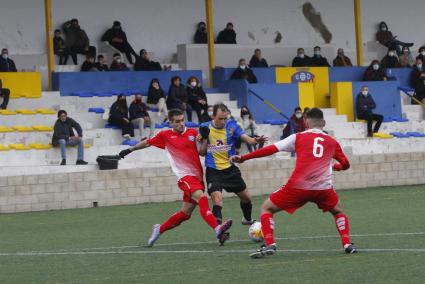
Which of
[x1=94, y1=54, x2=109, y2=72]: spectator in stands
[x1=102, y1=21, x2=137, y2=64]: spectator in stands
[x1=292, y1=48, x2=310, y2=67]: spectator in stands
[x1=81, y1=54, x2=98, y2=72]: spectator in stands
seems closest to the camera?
[x1=81, y1=54, x2=98, y2=72]: spectator in stands

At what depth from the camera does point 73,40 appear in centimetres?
3056

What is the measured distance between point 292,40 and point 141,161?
445 inches

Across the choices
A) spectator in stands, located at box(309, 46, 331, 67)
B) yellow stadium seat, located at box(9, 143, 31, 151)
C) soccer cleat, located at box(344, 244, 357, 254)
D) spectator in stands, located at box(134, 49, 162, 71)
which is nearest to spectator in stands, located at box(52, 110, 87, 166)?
yellow stadium seat, located at box(9, 143, 31, 151)

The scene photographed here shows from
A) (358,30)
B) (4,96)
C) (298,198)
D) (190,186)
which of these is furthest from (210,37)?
(298,198)

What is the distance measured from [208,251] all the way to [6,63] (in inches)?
685

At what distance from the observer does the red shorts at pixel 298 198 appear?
36.2 feet

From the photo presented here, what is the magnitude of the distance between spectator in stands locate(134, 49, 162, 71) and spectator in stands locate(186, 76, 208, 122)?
2.33m

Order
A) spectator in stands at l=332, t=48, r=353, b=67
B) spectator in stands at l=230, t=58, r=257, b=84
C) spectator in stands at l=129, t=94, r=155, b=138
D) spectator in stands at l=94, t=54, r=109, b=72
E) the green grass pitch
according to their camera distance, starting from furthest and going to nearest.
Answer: spectator in stands at l=332, t=48, r=353, b=67, spectator in stands at l=230, t=58, r=257, b=84, spectator in stands at l=94, t=54, r=109, b=72, spectator in stands at l=129, t=94, r=155, b=138, the green grass pitch

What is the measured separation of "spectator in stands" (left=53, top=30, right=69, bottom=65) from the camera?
30000 millimetres

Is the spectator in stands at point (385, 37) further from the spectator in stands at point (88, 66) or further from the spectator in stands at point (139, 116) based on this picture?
the spectator in stands at point (139, 116)

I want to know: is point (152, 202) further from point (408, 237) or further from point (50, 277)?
point (50, 277)

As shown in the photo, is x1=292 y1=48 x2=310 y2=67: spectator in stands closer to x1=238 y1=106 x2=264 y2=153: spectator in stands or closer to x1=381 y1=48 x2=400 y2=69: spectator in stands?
x1=381 y1=48 x2=400 y2=69: spectator in stands

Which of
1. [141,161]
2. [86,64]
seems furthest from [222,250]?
[86,64]

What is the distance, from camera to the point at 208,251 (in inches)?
474
